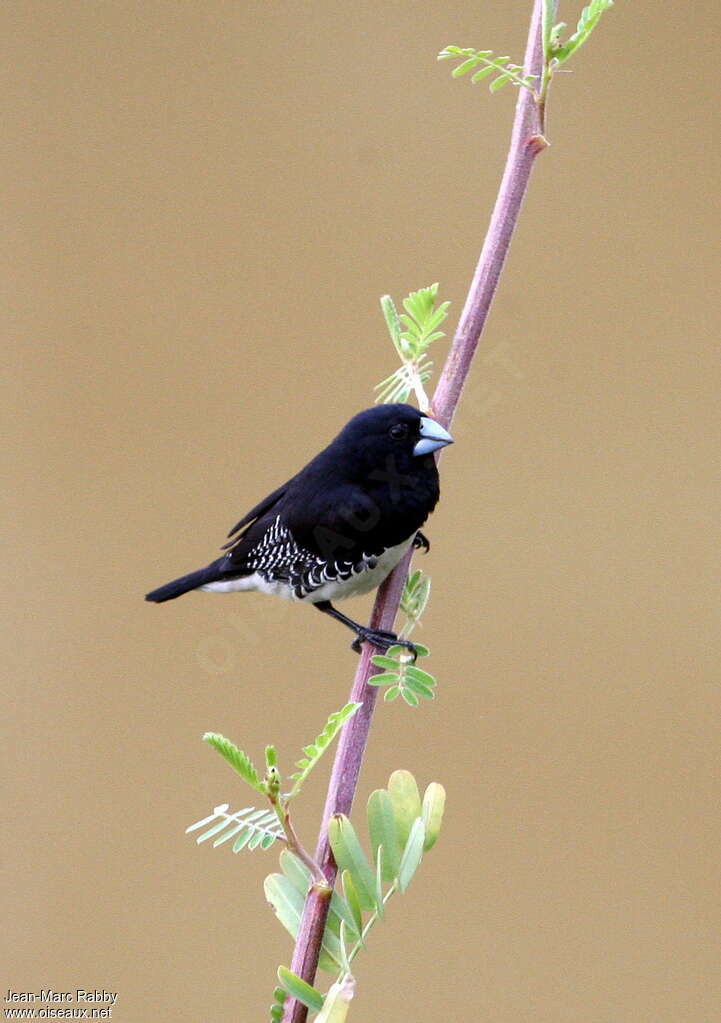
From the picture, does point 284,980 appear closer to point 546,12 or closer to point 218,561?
point 546,12

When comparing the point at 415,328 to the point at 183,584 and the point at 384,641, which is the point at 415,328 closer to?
the point at 384,641

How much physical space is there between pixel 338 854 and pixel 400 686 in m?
0.11

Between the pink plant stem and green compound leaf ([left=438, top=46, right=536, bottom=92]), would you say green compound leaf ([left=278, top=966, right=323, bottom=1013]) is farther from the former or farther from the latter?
green compound leaf ([left=438, top=46, right=536, bottom=92])

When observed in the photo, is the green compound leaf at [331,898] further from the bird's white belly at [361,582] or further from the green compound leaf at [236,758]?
the bird's white belly at [361,582]

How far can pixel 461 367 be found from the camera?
63cm

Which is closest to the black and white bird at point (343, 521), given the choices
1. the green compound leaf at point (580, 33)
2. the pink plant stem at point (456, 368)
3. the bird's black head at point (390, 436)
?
the bird's black head at point (390, 436)

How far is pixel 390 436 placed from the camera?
3.10 ft

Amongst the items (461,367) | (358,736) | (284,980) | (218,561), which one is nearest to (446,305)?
(461,367)

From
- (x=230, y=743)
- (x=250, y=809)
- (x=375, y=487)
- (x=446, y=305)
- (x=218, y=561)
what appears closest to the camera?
(x=230, y=743)

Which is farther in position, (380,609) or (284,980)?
(380,609)

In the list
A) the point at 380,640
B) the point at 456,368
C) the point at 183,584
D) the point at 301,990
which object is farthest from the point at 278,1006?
the point at 183,584

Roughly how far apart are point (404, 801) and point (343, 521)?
475 mm

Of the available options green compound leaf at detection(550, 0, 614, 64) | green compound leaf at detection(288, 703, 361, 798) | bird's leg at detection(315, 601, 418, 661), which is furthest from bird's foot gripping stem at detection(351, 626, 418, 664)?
green compound leaf at detection(550, 0, 614, 64)

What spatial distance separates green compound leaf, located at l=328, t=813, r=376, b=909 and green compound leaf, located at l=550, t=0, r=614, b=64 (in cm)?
43
